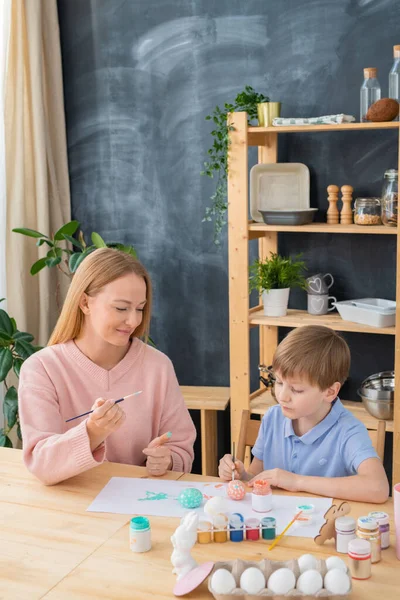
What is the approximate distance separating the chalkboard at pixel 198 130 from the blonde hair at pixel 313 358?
1581 mm

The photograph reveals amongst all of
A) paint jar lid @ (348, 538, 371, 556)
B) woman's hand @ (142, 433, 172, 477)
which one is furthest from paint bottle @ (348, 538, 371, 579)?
woman's hand @ (142, 433, 172, 477)

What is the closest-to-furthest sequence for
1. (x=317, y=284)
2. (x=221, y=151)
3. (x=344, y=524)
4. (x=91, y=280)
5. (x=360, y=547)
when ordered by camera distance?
(x=360, y=547), (x=344, y=524), (x=91, y=280), (x=317, y=284), (x=221, y=151)

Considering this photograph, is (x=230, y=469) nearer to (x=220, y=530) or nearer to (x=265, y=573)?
(x=220, y=530)

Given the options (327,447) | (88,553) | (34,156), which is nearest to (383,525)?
(327,447)

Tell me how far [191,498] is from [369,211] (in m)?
1.89

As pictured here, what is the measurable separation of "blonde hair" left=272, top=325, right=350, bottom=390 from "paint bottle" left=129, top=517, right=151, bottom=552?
59 cm

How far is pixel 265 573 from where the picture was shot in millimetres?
1440

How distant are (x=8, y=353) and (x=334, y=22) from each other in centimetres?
206

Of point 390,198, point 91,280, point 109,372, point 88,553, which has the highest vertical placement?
point 390,198

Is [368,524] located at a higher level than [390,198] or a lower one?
lower

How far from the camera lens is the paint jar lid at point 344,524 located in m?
1.61

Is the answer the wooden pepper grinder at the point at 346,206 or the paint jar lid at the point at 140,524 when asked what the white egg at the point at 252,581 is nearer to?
the paint jar lid at the point at 140,524

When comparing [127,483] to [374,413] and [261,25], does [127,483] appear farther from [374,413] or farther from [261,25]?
[261,25]

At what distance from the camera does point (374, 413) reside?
3.36m
